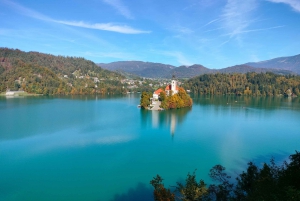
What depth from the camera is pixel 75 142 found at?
58.7 ft

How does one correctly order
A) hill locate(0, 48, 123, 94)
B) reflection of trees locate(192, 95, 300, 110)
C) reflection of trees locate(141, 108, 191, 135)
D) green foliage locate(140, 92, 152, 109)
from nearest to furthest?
reflection of trees locate(141, 108, 191, 135) < green foliage locate(140, 92, 152, 109) < reflection of trees locate(192, 95, 300, 110) < hill locate(0, 48, 123, 94)

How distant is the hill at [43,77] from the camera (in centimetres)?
6263

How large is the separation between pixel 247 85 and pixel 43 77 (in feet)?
194

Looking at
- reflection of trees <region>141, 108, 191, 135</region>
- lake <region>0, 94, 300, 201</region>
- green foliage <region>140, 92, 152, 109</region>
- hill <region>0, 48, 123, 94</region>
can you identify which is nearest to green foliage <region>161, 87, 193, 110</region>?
reflection of trees <region>141, 108, 191, 135</region>

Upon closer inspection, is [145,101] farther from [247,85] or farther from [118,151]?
[247,85]

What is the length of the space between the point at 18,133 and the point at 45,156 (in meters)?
6.85

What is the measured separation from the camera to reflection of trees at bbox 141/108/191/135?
24556 millimetres

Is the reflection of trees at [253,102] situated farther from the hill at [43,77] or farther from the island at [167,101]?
the hill at [43,77]

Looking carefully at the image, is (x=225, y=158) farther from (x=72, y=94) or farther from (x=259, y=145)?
(x=72, y=94)

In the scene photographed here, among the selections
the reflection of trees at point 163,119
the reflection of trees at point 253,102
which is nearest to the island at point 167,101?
the reflection of trees at point 163,119

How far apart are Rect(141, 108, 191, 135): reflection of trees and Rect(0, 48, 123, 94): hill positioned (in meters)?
39.8

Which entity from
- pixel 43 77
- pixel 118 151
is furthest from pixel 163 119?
pixel 43 77

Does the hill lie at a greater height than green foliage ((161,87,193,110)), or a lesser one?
greater

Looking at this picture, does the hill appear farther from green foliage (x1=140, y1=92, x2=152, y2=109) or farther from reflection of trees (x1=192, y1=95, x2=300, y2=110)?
green foliage (x1=140, y1=92, x2=152, y2=109)
